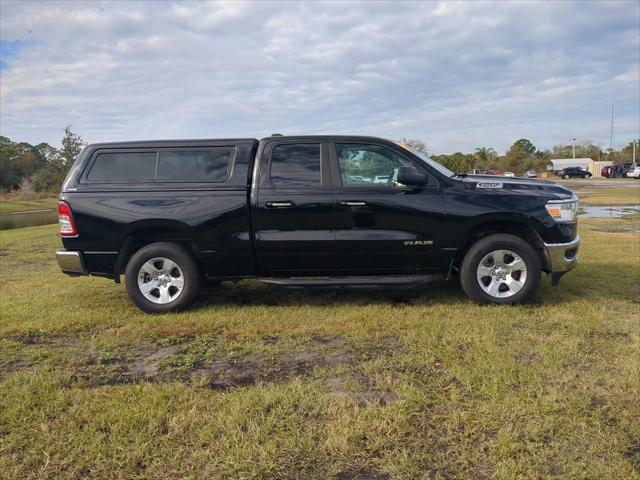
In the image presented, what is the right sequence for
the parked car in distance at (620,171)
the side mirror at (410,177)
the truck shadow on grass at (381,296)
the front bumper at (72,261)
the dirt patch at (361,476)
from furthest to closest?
the parked car in distance at (620,171) → the truck shadow on grass at (381,296) → the front bumper at (72,261) → the side mirror at (410,177) → the dirt patch at (361,476)

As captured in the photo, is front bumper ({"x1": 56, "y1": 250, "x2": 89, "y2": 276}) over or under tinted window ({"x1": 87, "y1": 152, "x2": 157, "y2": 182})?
under

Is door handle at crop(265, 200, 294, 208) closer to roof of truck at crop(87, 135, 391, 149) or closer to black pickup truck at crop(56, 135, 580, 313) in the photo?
black pickup truck at crop(56, 135, 580, 313)

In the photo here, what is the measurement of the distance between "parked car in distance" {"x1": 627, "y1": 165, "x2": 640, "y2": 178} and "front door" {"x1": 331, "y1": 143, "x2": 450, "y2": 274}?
5078 cm

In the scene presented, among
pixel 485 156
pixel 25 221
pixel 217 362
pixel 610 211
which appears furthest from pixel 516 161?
pixel 217 362

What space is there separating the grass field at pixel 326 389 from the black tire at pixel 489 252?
20cm

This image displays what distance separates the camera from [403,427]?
295 cm

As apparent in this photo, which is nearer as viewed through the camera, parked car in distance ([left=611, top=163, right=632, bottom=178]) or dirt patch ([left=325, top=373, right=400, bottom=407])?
dirt patch ([left=325, top=373, right=400, bottom=407])

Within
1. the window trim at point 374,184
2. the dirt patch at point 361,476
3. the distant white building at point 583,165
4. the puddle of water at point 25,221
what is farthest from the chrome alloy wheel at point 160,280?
the distant white building at point 583,165

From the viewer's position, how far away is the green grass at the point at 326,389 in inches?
105

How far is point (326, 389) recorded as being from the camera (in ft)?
11.5

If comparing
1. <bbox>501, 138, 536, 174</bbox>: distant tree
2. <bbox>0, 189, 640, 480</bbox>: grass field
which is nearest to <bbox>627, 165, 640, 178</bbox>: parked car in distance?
<bbox>501, 138, 536, 174</bbox>: distant tree

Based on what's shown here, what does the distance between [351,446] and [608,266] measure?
6.24 m

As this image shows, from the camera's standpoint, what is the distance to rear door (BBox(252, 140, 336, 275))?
214 inches

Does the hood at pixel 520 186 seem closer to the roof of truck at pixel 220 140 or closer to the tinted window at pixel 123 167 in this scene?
the roof of truck at pixel 220 140
